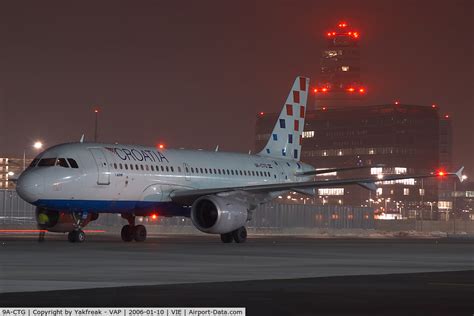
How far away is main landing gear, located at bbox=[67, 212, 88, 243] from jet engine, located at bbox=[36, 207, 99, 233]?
135mm

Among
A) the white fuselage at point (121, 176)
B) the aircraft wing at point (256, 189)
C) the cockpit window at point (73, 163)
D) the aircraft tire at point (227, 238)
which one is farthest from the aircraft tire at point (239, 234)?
the cockpit window at point (73, 163)

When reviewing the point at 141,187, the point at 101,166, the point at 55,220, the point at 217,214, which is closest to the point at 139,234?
the point at 141,187

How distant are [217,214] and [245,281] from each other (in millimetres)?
22490

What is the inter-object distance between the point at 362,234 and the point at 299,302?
62174 millimetres

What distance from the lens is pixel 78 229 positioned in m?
43.3

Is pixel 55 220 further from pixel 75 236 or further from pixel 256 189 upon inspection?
pixel 256 189

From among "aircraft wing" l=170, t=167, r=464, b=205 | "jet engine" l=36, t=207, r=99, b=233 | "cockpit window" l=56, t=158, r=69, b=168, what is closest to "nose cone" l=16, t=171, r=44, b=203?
"cockpit window" l=56, t=158, r=69, b=168

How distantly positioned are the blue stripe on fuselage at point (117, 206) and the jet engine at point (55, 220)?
104cm

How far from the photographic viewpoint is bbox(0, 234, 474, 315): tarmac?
16625mm

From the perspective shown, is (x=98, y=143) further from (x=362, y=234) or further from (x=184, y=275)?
(x=362, y=234)

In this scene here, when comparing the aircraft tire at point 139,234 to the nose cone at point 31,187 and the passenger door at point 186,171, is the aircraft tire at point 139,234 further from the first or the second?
the nose cone at point 31,187

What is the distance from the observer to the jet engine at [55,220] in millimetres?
44156

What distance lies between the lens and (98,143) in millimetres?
44688

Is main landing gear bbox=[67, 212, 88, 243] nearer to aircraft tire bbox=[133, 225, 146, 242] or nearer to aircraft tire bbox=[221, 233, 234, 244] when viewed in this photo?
aircraft tire bbox=[133, 225, 146, 242]
